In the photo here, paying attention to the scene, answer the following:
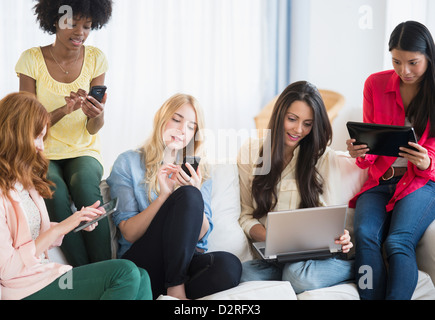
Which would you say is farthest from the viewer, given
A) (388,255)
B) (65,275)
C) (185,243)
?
(388,255)

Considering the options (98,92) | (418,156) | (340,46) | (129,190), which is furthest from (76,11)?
(340,46)

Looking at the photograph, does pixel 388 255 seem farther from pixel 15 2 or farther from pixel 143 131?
pixel 15 2

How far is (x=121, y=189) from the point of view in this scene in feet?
6.24

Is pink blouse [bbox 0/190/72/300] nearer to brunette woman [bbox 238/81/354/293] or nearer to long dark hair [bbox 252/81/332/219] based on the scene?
brunette woman [bbox 238/81/354/293]

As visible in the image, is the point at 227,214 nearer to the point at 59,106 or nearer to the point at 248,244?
the point at 248,244

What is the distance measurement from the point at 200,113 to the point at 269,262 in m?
0.63

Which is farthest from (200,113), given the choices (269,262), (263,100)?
(263,100)

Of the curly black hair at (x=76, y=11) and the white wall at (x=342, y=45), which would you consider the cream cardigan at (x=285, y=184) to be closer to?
the curly black hair at (x=76, y=11)

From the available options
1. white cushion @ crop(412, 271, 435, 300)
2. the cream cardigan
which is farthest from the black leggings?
white cushion @ crop(412, 271, 435, 300)

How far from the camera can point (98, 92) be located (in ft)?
6.53

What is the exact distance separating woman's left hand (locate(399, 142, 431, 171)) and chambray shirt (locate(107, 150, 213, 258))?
0.79 metres

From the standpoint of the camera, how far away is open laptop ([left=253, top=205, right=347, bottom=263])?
1741mm

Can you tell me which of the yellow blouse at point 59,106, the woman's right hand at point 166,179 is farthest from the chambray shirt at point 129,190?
the yellow blouse at point 59,106

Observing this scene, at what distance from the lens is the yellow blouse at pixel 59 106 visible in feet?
6.69
